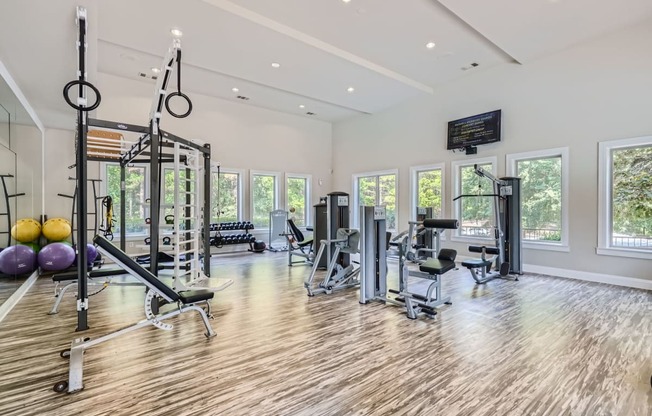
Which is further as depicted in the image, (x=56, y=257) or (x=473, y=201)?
(x=473, y=201)

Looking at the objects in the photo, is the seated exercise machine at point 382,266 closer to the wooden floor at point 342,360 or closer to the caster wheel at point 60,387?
the wooden floor at point 342,360

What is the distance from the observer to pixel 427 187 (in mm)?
8562

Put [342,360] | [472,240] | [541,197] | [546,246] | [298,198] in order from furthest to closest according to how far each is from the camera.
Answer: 1. [298,198]
2. [472,240]
3. [541,197]
4. [546,246]
5. [342,360]

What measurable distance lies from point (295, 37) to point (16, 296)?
569 cm

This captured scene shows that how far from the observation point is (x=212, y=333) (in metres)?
3.20

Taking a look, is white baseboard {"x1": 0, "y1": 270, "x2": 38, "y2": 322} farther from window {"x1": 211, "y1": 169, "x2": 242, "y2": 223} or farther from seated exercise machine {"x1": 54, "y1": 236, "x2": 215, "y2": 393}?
window {"x1": 211, "y1": 169, "x2": 242, "y2": 223}

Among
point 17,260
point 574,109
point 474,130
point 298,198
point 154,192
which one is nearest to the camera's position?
point 154,192

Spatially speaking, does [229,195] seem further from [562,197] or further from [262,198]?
[562,197]

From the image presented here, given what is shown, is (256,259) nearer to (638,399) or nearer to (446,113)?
(446,113)

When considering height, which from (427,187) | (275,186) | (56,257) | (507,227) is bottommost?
(56,257)

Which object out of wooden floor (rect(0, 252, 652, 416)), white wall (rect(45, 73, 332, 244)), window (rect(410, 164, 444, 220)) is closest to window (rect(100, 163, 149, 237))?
white wall (rect(45, 73, 332, 244))

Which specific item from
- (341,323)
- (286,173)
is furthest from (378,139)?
(341,323)

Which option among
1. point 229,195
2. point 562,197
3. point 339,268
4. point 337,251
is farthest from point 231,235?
point 562,197

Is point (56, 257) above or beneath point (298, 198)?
beneath
